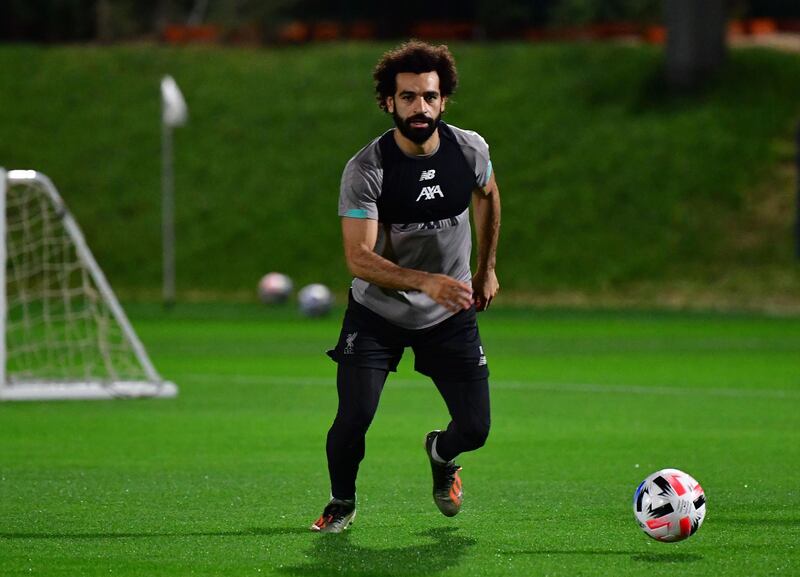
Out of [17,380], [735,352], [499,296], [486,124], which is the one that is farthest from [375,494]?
[486,124]

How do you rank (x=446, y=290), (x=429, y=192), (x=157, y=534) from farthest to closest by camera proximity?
(x=157, y=534)
(x=429, y=192)
(x=446, y=290)

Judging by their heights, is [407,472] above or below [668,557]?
below

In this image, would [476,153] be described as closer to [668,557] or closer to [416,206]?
[416,206]

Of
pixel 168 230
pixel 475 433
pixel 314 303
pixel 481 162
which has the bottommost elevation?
pixel 314 303

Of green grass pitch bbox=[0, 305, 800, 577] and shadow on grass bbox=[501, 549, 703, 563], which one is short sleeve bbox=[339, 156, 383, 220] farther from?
shadow on grass bbox=[501, 549, 703, 563]

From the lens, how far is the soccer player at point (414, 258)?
7957mm

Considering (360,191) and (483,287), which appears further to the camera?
(483,287)

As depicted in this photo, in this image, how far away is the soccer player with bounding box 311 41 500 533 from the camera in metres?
7.96

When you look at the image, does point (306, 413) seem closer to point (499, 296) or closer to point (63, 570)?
point (63, 570)

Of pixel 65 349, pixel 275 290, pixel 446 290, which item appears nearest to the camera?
pixel 446 290

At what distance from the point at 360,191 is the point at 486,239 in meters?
0.93

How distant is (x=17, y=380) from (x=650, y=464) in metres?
7.73

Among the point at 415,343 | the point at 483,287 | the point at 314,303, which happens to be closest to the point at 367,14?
the point at 314,303

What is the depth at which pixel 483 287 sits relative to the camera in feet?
27.8
